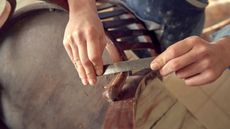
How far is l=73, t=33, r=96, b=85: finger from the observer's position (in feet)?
2.02

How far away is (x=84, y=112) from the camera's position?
2.53ft

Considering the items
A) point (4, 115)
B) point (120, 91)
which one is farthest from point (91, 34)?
point (4, 115)

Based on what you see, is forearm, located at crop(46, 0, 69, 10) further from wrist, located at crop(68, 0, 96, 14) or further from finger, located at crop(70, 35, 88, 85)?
finger, located at crop(70, 35, 88, 85)

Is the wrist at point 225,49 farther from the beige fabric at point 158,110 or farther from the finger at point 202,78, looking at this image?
the beige fabric at point 158,110

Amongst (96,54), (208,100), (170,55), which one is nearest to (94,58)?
(96,54)

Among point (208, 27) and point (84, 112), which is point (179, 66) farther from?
point (208, 27)

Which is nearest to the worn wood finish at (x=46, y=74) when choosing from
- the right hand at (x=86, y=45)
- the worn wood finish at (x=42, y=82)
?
the worn wood finish at (x=42, y=82)

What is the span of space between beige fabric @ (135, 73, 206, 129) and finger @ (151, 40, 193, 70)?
14 cm

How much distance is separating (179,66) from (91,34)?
6.5 inches

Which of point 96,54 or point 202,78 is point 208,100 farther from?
point 96,54

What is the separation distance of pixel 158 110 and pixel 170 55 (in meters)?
0.23

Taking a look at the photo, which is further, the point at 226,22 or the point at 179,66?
the point at 226,22

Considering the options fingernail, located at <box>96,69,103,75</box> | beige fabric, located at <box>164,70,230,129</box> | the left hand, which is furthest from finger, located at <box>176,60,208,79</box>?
beige fabric, located at <box>164,70,230,129</box>

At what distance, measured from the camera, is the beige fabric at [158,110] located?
76 centimetres
